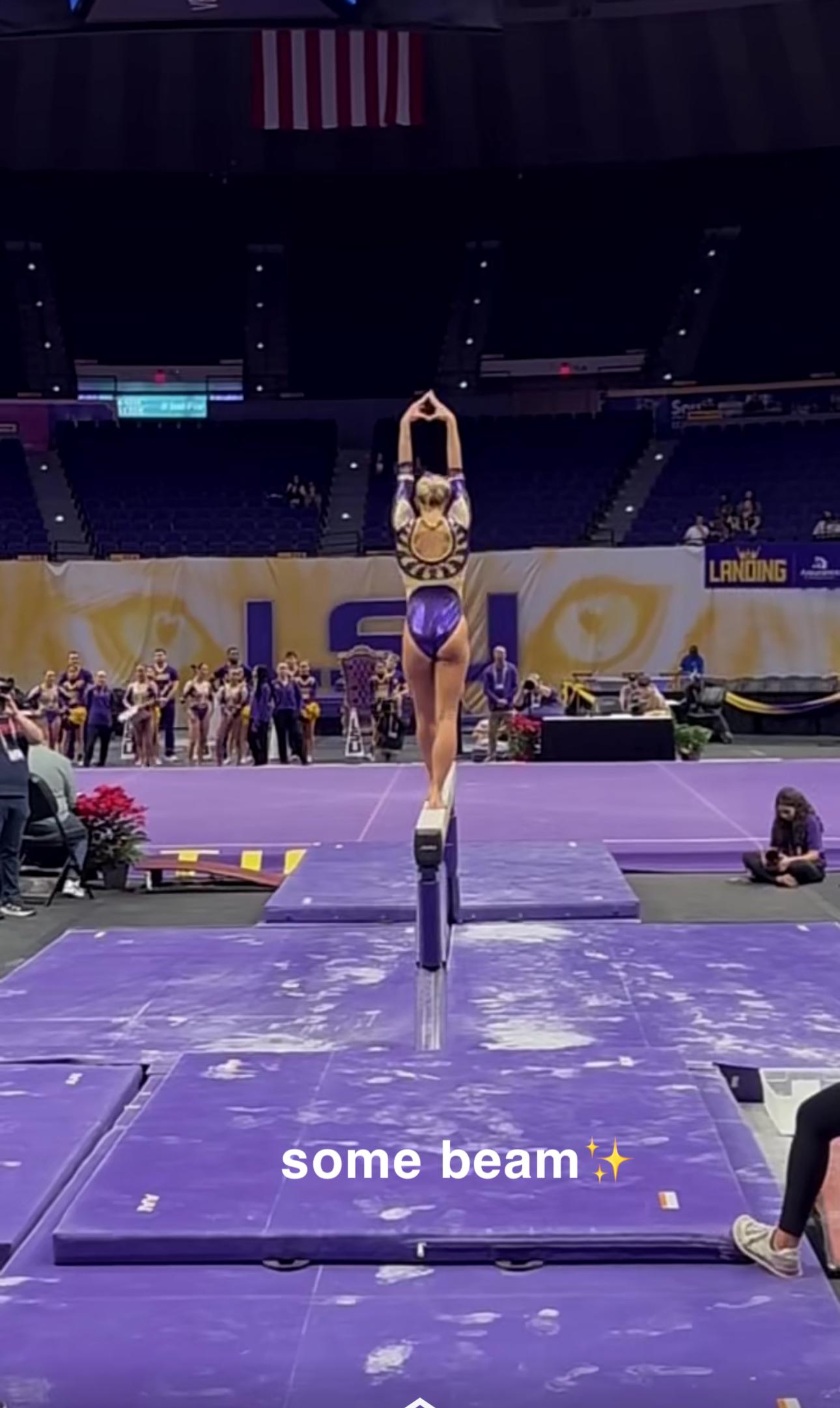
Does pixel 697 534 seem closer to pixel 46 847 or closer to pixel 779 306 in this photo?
pixel 779 306

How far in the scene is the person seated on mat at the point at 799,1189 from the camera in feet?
10.3

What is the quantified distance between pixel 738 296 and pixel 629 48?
22.1 feet

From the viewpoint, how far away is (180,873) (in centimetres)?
998

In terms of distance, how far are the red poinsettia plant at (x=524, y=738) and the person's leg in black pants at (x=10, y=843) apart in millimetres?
9127

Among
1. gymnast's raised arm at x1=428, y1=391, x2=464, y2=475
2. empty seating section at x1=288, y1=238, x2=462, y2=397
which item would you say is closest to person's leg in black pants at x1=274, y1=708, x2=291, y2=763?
gymnast's raised arm at x1=428, y1=391, x2=464, y2=475

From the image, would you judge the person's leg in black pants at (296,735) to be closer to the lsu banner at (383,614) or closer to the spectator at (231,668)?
the spectator at (231,668)

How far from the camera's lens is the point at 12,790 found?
8.30 m

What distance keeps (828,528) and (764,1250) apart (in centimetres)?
2182

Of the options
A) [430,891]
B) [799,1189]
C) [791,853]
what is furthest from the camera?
[791,853]

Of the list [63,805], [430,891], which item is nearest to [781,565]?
[63,805]

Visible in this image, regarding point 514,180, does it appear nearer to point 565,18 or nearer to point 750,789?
point 565,18

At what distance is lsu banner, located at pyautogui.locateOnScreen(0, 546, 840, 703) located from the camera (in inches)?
843

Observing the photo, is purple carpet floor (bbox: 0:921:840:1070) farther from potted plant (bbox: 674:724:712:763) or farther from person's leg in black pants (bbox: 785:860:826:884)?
potted plant (bbox: 674:724:712:763)

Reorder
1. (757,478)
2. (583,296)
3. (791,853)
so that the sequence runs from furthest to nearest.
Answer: (583,296) < (757,478) < (791,853)
